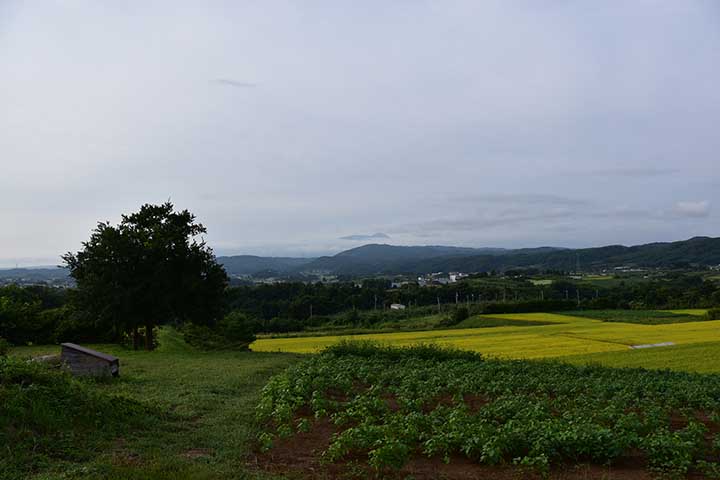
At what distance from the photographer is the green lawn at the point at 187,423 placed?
7.40 meters

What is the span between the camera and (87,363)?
1650 centimetres

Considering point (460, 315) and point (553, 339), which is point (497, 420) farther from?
point (460, 315)

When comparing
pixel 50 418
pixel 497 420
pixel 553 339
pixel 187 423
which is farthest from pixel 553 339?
pixel 50 418

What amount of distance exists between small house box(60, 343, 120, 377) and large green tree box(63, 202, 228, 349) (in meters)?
9.92

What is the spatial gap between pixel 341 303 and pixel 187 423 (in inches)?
3154

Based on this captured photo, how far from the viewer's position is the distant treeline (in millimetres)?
30203

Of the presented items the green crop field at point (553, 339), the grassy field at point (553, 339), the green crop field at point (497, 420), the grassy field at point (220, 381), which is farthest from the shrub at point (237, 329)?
the green crop field at point (497, 420)

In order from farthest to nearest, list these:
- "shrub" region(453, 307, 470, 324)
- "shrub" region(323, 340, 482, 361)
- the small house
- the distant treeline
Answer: "shrub" region(453, 307, 470, 324), the distant treeline, "shrub" region(323, 340, 482, 361), the small house

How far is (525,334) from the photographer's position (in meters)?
40.2

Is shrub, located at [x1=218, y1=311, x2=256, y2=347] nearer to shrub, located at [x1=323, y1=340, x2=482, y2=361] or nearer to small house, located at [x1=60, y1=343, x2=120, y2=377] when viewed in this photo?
shrub, located at [x1=323, y1=340, x2=482, y2=361]

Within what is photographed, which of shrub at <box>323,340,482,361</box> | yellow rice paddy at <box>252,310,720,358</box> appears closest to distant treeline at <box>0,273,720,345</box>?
shrub at <box>323,340,482,361</box>

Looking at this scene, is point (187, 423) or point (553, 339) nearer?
point (187, 423)

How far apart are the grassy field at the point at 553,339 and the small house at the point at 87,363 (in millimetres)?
16366

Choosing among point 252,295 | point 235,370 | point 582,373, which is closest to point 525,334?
point 582,373
